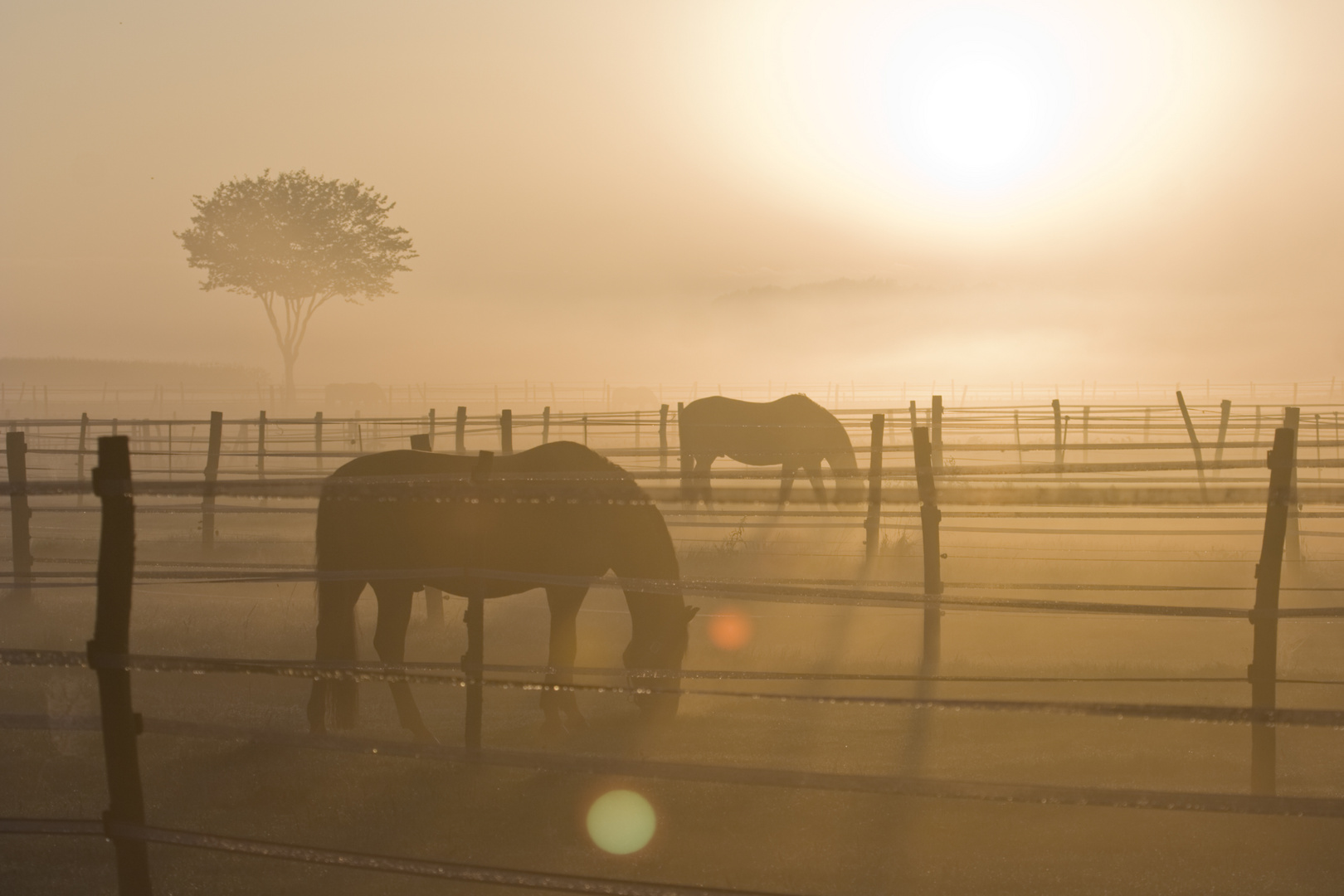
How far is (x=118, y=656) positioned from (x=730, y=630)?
605 centimetres

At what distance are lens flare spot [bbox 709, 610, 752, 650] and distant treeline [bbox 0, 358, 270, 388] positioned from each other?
8496cm

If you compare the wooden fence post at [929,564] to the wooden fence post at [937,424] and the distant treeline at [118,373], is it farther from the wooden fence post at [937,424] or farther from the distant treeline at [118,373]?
the distant treeline at [118,373]

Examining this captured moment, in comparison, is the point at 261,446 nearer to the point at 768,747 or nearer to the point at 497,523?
the point at 497,523

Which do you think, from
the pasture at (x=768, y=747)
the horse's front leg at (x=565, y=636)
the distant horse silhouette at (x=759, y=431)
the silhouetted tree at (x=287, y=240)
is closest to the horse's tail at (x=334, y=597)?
the pasture at (x=768, y=747)

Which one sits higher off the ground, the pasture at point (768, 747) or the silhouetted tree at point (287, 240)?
the silhouetted tree at point (287, 240)

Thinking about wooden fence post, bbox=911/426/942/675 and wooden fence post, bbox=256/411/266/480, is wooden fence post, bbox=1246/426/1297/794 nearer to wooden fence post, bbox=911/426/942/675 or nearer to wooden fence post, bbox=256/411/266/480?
wooden fence post, bbox=911/426/942/675

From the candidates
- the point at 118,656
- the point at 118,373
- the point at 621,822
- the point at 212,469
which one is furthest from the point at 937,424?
the point at 118,373

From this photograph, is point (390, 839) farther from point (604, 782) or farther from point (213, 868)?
point (604, 782)

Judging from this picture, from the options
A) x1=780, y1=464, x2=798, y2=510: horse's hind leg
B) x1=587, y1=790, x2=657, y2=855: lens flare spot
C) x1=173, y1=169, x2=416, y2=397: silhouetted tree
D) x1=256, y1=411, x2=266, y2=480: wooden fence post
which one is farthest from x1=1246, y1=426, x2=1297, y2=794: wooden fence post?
x1=173, y1=169, x2=416, y2=397: silhouetted tree

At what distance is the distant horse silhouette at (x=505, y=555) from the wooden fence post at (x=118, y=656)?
2294 millimetres

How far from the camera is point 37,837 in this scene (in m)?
4.21

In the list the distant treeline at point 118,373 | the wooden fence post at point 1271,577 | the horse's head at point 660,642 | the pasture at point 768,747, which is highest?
the distant treeline at point 118,373

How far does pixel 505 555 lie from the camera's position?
Result: 6.06 metres

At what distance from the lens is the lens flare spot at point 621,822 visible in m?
4.14
